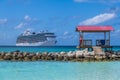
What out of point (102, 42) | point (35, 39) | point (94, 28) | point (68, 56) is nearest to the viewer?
point (68, 56)

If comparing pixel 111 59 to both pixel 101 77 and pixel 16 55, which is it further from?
pixel 101 77

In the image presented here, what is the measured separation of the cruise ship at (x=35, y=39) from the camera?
370 ft

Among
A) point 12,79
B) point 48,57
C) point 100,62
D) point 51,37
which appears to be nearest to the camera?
point 12,79

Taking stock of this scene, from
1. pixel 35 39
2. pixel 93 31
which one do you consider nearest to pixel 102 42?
Answer: pixel 93 31

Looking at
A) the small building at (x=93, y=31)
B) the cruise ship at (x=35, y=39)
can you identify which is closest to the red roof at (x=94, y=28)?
the small building at (x=93, y=31)

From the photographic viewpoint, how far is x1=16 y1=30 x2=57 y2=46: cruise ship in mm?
112625

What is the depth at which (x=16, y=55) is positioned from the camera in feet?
122

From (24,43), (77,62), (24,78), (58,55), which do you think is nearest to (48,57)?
(58,55)

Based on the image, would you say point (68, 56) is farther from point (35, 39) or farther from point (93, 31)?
point (35, 39)

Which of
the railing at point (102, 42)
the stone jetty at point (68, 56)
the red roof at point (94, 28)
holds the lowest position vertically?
the stone jetty at point (68, 56)

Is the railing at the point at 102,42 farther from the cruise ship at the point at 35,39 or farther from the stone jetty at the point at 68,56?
the cruise ship at the point at 35,39

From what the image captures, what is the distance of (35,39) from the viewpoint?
117 meters

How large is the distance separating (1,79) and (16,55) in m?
14.8

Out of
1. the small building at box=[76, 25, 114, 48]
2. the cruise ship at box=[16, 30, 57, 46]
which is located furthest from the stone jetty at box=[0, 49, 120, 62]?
Result: the cruise ship at box=[16, 30, 57, 46]
